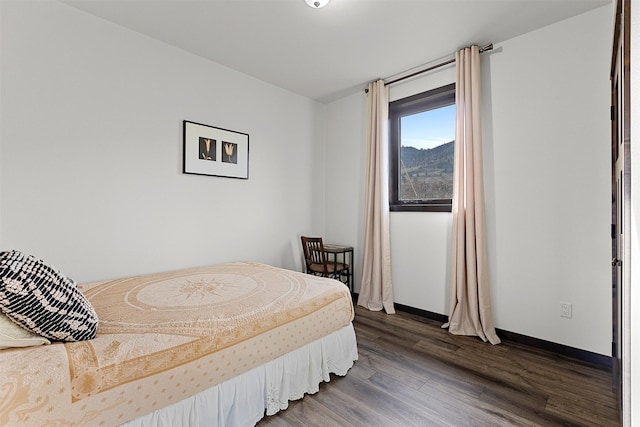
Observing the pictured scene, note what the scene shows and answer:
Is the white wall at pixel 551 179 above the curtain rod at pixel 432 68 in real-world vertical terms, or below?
below

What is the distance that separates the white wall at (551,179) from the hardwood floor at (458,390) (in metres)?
0.40

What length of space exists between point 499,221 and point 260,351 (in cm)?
229

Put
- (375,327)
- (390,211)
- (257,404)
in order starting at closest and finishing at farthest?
(257,404)
(375,327)
(390,211)

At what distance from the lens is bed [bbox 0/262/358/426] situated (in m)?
1.06

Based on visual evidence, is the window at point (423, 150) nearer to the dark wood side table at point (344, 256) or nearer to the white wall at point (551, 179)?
the white wall at point (551, 179)

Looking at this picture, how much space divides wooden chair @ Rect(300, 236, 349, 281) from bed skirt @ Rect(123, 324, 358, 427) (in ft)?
3.90

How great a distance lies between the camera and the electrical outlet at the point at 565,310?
228 centimetres

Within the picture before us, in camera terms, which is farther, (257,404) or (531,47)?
(531,47)

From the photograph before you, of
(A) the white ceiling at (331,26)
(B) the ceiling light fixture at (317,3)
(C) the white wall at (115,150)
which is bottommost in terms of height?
(C) the white wall at (115,150)

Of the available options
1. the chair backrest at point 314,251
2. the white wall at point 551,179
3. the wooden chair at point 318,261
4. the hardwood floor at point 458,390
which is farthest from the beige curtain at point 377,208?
the white wall at point 551,179

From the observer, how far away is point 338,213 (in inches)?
156

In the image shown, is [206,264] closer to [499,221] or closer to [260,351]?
[260,351]

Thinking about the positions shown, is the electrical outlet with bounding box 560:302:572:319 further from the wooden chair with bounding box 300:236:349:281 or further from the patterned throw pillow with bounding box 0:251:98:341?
the patterned throw pillow with bounding box 0:251:98:341

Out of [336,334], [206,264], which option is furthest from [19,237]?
[336,334]
